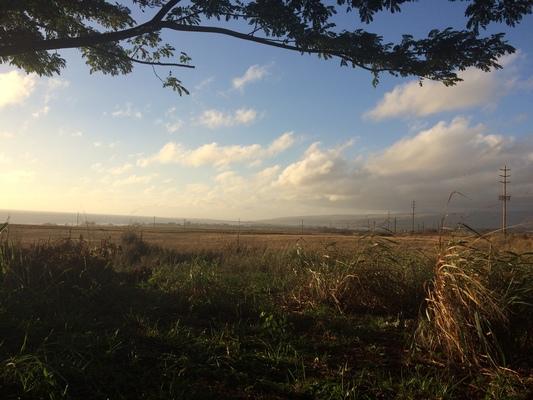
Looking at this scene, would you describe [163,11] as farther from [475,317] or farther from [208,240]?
[208,240]

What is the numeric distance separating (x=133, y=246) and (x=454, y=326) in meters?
12.5

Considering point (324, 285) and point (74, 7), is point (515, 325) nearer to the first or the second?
point (324, 285)

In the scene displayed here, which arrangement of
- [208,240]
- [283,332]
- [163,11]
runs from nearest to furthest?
[283,332] < [163,11] < [208,240]

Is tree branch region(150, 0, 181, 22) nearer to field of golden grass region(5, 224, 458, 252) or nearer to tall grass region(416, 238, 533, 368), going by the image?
field of golden grass region(5, 224, 458, 252)

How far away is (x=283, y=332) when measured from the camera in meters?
5.19

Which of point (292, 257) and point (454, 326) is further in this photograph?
point (292, 257)

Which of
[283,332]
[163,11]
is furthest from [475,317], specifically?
[163,11]

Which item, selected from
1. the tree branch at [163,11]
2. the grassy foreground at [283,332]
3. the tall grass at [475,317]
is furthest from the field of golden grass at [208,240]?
the tree branch at [163,11]

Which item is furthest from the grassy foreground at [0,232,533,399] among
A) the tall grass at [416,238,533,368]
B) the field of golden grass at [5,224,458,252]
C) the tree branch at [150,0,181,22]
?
the tree branch at [150,0,181,22]

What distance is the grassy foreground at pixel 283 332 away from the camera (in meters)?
3.72

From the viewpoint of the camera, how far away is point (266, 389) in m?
3.75

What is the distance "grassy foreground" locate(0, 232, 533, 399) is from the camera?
3725 millimetres

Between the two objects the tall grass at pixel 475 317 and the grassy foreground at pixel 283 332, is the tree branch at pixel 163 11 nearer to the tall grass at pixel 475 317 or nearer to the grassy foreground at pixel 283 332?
the grassy foreground at pixel 283 332

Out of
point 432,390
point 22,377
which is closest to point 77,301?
point 22,377
